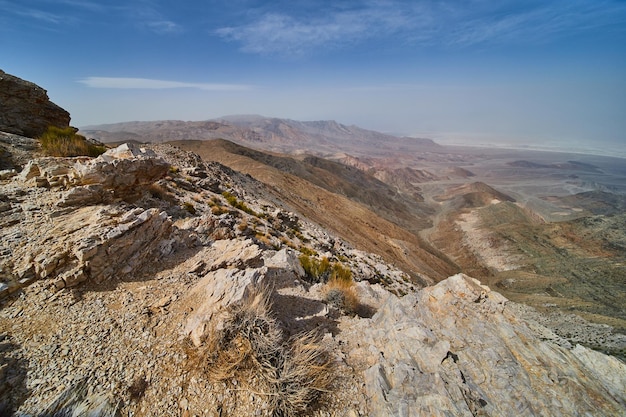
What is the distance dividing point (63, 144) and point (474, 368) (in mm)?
13877

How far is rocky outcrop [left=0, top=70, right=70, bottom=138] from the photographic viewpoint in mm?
10562

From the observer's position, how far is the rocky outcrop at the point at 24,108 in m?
10.6

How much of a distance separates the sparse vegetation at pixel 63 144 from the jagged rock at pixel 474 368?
442 inches

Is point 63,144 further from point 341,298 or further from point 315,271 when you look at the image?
point 341,298

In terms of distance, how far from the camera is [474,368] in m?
5.36

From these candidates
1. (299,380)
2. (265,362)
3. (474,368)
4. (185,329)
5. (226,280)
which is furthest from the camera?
(226,280)

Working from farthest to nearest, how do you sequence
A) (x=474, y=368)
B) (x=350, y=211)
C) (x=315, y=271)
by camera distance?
(x=350, y=211) < (x=315, y=271) < (x=474, y=368)

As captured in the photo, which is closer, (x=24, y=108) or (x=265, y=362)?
(x=265, y=362)

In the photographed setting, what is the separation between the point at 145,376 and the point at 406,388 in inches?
162

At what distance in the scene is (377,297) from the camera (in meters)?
9.48

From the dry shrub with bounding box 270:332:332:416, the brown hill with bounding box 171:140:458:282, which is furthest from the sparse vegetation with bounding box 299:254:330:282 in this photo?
the brown hill with bounding box 171:140:458:282

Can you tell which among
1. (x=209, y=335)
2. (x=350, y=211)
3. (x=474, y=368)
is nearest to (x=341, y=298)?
(x=474, y=368)

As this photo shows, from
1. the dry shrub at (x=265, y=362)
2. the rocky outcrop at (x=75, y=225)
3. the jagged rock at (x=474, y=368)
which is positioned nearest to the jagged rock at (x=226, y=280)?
the dry shrub at (x=265, y=362)

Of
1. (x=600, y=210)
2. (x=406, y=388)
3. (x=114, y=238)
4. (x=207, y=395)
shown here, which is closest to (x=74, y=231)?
(x=114, y=238)
